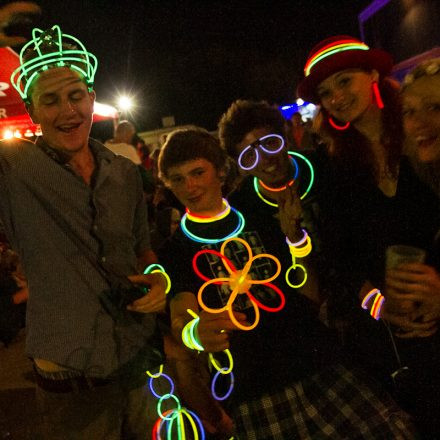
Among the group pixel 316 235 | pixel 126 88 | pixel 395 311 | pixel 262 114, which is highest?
pixel 126 88

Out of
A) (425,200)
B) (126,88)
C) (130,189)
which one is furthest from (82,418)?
(126,88)

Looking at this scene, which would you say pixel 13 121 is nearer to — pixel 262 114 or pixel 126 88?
pixel 262 114

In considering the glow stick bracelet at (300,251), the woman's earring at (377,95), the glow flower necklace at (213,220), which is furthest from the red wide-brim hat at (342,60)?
the glow stick bracelet at (300,251)

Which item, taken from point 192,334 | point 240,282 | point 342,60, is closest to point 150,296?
point 192,334

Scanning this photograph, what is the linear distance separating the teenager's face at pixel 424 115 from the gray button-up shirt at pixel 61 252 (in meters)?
1.64

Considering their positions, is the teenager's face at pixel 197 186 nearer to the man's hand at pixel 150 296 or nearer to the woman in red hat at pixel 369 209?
the man's hand at pixel 150 296

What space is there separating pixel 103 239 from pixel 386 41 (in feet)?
36.6

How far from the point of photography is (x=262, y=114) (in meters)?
2.82

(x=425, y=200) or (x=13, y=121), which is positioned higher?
(x=13, y=121)

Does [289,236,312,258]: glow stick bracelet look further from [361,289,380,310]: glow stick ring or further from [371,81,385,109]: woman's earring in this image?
[371,81,385,109]: woman's earring

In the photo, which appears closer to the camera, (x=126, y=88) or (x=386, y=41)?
(x=386, y=41)

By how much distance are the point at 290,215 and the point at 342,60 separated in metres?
1.06

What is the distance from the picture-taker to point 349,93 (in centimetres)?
238

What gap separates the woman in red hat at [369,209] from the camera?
2.08 m
